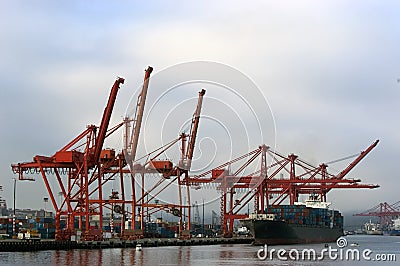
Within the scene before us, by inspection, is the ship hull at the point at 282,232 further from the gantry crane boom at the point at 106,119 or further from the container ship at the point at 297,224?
the gantry crane boom at the point at 106,119

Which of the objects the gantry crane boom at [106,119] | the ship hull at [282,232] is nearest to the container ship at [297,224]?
the ship hull at [282,232]

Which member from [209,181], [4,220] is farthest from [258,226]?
[4,220]

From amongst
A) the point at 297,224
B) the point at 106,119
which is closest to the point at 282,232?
the point at 297,224

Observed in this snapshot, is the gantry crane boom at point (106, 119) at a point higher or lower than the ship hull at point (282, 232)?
higher

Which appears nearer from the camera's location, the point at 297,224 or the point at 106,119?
the point at 106,119

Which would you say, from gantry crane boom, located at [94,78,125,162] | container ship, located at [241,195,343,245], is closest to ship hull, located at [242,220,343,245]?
→ container ship, located at [241,195,343,245]

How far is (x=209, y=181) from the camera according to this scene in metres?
120

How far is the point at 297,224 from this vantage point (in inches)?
4518

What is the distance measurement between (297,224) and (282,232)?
767 cm

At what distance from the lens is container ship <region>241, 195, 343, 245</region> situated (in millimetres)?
105375

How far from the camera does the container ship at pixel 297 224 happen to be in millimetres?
105375

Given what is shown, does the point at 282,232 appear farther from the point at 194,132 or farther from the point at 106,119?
the point at 106,119

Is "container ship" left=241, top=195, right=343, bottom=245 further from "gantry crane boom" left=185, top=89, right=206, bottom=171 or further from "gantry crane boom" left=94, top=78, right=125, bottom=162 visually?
"gantry crane boom" left=94, top=78, right=125, bottom=162

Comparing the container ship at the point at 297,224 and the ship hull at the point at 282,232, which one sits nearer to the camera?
the ship hull at the point at 282,232
